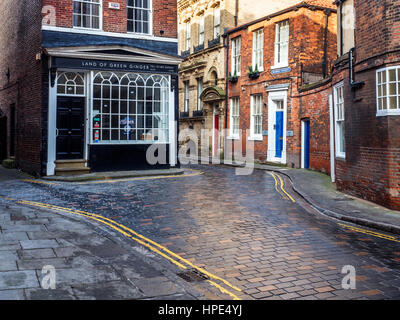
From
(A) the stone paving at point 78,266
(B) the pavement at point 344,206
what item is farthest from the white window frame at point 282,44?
(A) the stone paving at point 78,266

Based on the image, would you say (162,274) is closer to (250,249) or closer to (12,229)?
(250,249)

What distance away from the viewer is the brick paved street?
5141 mm

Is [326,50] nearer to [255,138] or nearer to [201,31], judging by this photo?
[255,138]

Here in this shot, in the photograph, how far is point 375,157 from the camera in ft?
34.0

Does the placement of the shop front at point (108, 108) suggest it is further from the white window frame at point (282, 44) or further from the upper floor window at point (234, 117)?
the upper floor window at point (234, 117)

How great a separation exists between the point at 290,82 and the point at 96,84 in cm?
933

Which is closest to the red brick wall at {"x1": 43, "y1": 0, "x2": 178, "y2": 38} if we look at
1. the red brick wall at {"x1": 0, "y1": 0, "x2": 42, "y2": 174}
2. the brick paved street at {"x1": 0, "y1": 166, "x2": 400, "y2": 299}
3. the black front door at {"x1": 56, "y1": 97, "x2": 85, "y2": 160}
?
the red brick wall at {"x1": 0, "y1": 0, "x2": 42, "y2": 174}

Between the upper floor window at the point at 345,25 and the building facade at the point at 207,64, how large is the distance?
38.8 ft

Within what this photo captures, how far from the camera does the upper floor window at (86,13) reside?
15959mm

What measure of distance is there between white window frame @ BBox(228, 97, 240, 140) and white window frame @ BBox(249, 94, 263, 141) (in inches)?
60.9

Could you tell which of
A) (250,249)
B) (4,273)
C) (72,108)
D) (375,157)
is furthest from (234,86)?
(4,273)

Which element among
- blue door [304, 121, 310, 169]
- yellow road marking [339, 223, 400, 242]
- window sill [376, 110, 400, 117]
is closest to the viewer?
yellow road marking [339, 223, 400, 242]

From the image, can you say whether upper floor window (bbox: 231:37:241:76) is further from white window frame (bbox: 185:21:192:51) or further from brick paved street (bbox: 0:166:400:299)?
brick paved street (bbox: 0:166:400:299)

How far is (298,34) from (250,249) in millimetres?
15698
